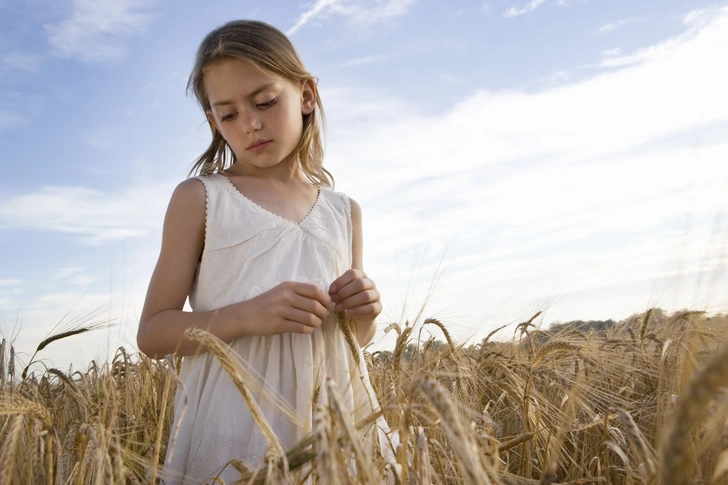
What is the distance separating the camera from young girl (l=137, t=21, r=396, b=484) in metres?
1.53

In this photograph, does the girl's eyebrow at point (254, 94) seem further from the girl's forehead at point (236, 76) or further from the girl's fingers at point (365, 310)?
the girl's fingers at point (365, 310)

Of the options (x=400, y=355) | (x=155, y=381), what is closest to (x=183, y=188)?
(x=400, y=355)

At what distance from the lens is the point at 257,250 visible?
6.16 ft

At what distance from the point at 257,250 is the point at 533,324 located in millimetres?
1615

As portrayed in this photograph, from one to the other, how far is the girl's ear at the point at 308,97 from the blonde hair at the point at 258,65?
0.02 metres

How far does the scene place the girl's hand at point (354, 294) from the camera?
1.51 metres

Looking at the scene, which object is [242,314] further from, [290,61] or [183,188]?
[290,61]

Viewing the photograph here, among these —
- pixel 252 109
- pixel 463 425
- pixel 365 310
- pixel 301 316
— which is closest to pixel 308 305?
pixel 301 316

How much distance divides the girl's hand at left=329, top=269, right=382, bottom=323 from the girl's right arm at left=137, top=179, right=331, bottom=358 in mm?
31

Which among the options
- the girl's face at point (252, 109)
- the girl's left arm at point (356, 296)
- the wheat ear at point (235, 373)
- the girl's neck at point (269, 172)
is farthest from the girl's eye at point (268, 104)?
the wheat ear at point (235, 373)

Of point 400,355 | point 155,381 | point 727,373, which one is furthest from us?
point 155,381

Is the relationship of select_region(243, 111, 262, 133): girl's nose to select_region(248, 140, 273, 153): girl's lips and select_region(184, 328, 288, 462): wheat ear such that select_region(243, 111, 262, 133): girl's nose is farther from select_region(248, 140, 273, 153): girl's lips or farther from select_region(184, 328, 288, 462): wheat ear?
select_region(184, 328, 288, 462): wheat ear

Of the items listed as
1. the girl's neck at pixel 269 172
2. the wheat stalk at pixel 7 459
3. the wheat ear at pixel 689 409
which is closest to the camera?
the wheat ear at pixel 689 409

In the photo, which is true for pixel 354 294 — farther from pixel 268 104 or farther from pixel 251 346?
pixel 268 104
